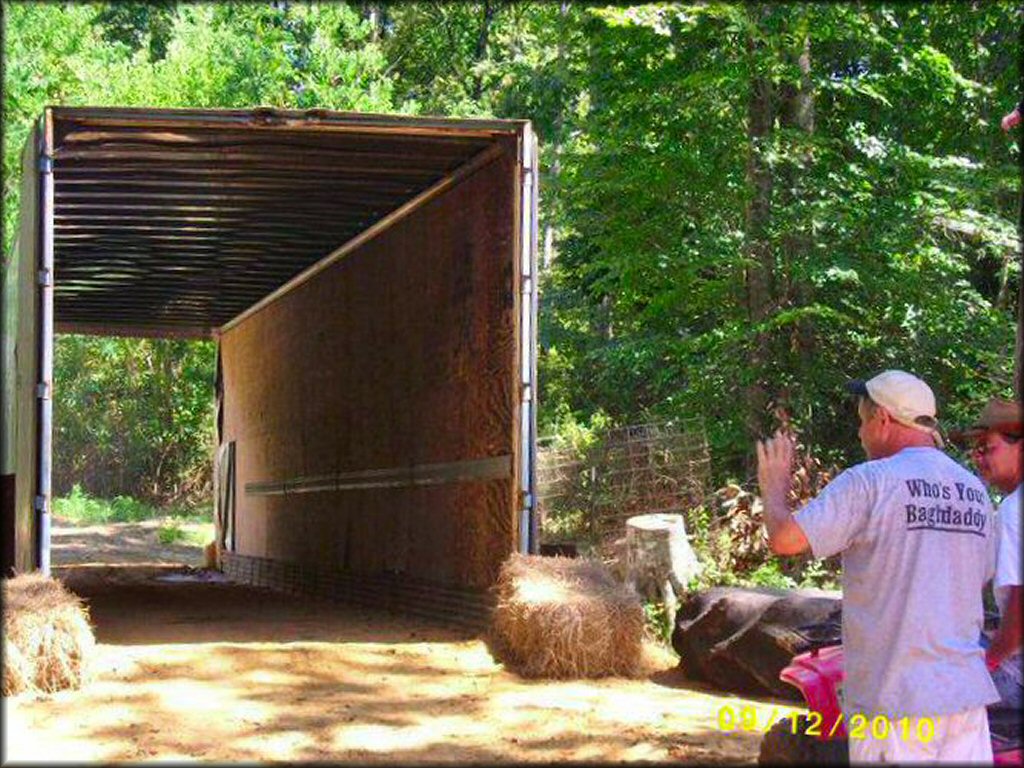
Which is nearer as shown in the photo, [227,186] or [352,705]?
[352,705]

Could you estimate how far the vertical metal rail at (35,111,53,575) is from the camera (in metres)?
9.12

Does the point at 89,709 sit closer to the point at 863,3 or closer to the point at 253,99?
the point at 863,3

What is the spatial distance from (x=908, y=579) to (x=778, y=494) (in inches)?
20.6

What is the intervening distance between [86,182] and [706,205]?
6.77 metres

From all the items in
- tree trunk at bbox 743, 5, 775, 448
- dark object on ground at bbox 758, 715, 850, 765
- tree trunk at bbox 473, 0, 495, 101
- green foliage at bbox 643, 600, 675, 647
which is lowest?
green foliage at bbox 643, 600, 675, 647

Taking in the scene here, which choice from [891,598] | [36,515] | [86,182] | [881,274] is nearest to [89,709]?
[36,515]

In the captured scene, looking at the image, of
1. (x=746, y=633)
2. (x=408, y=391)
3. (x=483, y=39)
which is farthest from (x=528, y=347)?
(x=483, y=39)

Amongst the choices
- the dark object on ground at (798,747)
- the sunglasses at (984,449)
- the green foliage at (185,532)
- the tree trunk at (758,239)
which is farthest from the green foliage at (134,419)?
the sunglasses at (984,449)

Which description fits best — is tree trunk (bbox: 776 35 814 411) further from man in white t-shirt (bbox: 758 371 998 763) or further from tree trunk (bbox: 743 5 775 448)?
man in white t-shirt (bbox: 758 371 998 763)

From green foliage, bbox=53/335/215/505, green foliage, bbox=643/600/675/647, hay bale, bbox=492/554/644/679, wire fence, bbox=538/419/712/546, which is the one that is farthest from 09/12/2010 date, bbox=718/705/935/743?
green foliage, bbox=53/335/215/505

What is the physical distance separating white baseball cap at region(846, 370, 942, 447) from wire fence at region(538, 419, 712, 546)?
32.3 feet

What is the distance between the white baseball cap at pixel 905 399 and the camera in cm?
397

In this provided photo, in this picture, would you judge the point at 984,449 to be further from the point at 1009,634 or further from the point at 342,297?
the point at 342,297

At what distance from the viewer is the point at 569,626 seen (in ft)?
28.5
